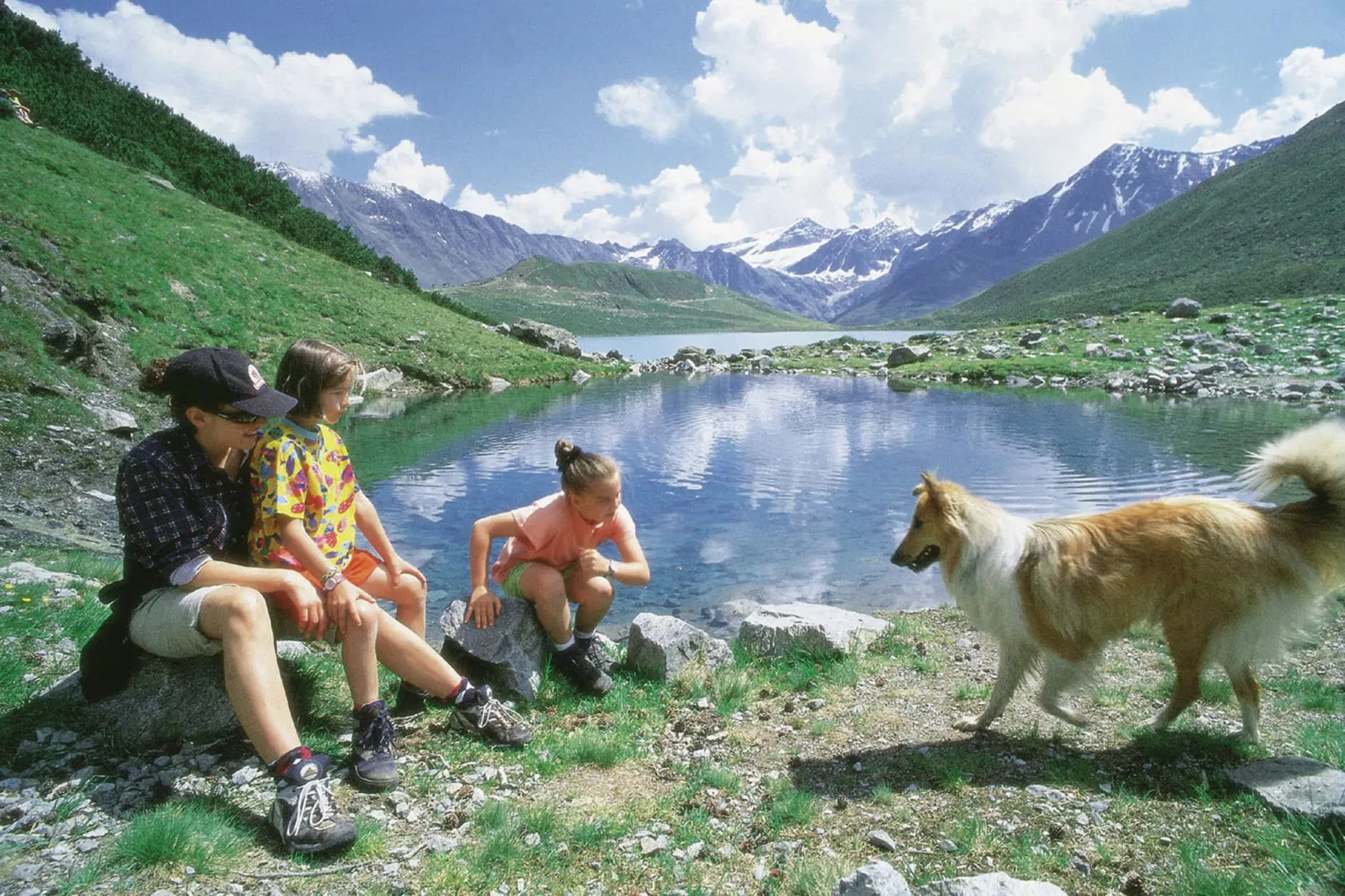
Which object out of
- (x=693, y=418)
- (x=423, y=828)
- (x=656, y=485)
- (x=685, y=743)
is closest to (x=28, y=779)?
(x=423, y=828)

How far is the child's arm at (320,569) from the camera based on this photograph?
459 cm

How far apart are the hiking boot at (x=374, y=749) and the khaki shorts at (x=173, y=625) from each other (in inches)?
40.6

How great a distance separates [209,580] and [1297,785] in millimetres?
6654

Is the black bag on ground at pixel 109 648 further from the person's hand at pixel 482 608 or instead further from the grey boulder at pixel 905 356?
the grey boulder at pixel 905 356

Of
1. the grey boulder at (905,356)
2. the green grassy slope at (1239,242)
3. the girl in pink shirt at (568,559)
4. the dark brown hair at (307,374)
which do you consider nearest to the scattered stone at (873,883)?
the girl in pink shirt at (568,559)

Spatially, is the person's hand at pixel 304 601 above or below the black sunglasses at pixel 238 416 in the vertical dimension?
below

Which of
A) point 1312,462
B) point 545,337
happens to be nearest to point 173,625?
point 1312,462

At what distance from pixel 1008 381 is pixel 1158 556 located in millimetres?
43782

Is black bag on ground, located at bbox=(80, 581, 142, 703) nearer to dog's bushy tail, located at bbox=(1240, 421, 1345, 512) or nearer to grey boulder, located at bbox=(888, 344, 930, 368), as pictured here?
dog's bushy tail, located at bbox=(1240, 421, 1345, 512)

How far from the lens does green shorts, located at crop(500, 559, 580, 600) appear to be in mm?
6359

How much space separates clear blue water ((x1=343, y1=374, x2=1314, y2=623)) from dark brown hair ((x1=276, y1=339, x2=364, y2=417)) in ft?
20.7

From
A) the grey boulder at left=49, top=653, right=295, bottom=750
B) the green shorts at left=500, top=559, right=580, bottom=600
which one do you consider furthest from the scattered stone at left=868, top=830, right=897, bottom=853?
the grey boulder at left=49, top=653, right=295, bottom=750

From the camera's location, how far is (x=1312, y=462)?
4789mm

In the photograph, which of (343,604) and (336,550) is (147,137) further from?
(343,604)
